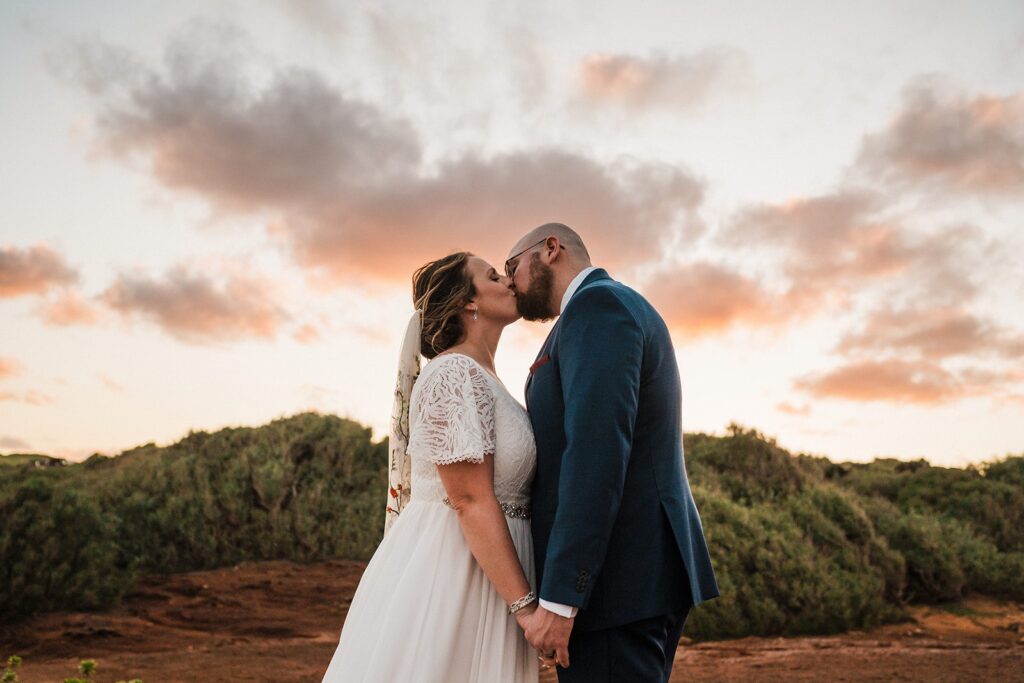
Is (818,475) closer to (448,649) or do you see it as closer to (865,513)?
(865,513)

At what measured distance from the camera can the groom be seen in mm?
2611

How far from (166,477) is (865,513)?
9351 mm

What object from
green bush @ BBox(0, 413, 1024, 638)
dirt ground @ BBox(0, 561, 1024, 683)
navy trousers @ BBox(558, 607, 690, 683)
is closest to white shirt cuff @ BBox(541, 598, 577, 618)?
navy trousers @ BBox(558, 607, 690, 683)

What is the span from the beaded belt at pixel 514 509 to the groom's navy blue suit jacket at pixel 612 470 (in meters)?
0.13

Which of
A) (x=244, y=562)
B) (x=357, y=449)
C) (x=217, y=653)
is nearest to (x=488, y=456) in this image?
(x=217, y=653)

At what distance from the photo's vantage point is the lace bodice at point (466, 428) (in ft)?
9.77

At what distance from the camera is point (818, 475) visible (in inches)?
510

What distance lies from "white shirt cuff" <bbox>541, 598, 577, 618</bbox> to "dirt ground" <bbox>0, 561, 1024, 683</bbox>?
4.60 metres

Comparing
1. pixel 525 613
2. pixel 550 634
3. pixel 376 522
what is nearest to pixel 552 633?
pixel 550 634

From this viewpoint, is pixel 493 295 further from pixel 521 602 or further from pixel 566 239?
pixel 521 602

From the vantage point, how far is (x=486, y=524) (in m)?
2.90

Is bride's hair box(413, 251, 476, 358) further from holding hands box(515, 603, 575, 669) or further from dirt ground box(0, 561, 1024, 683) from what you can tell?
dirt ground box(0, 561, 1024, 683)

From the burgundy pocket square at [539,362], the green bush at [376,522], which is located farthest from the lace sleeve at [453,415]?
the green bush at [376,522]

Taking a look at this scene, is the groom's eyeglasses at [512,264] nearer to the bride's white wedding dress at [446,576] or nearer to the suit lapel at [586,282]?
the suit lapel at [586,282]
